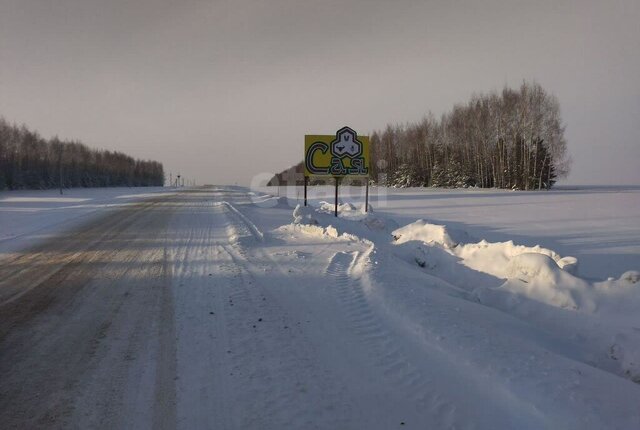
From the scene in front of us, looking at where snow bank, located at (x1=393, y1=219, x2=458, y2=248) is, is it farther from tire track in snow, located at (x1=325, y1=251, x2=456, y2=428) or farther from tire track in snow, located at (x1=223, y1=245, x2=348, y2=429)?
tire track in snow, located at (x1=223, y1=245, x2=348, y2=429)

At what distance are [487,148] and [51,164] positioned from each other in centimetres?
7900

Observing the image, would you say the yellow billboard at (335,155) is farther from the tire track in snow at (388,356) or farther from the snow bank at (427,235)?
the tire track in snow at (388,356)

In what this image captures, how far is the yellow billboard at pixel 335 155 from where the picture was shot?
17672mm

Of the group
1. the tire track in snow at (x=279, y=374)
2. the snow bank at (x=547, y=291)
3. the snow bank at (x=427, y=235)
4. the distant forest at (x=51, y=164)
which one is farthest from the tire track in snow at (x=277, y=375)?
the distant forest at (x=51, y=164)

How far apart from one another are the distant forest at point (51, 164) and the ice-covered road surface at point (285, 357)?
166 feet

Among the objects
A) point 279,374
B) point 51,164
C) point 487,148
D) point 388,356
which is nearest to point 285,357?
point 279,374

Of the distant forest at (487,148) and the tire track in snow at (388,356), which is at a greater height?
the distant forest at (487,148)

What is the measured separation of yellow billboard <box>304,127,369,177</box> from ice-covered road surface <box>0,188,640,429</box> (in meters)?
10.7

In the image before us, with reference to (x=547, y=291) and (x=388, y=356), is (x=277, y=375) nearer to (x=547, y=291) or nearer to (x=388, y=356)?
(x=388, y=356)

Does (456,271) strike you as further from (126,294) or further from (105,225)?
(105,225)

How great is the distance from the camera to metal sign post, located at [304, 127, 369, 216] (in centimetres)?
1767

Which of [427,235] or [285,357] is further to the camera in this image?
[427,235]

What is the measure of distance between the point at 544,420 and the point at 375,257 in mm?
5559

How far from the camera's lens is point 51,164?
77250 mm
